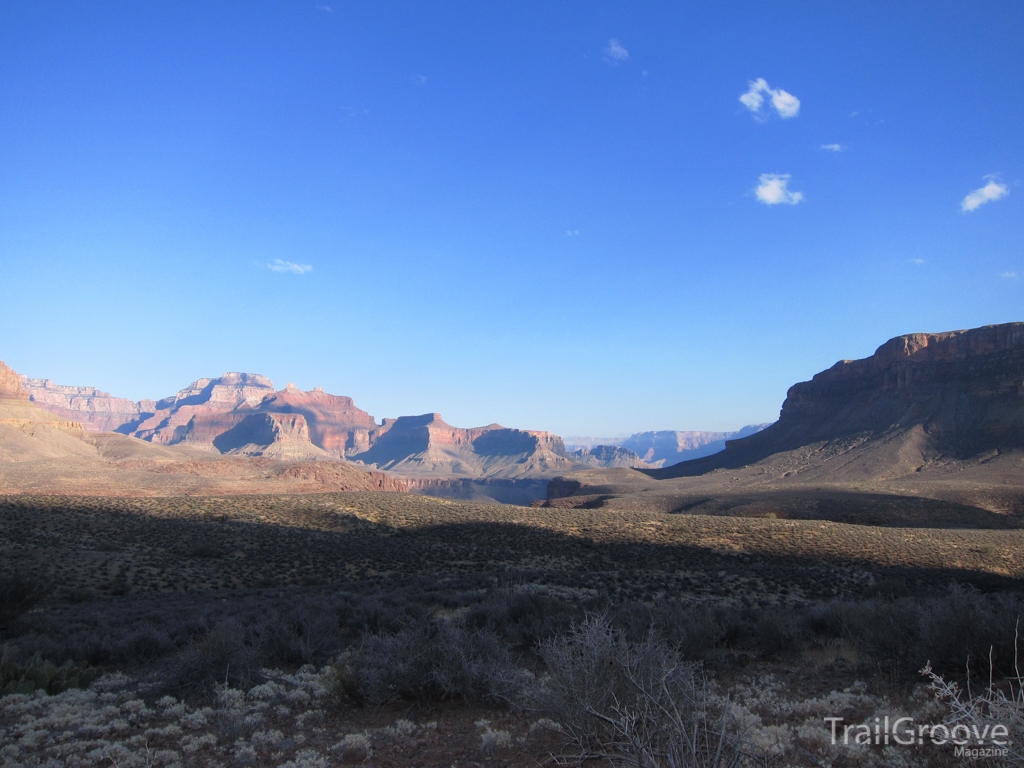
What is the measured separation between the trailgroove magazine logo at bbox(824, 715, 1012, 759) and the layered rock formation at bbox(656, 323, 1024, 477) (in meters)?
79.9

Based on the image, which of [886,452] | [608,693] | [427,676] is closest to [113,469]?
[427,676]

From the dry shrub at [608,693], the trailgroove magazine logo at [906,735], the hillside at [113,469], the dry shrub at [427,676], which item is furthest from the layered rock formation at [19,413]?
the trailgroove magazine logo at [906,735]

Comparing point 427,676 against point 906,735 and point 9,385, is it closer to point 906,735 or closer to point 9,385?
point 906,735

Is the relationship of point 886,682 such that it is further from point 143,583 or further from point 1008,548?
point 1008,548

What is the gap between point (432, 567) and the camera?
24.2 metres

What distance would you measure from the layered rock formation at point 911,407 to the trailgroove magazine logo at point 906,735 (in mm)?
79903

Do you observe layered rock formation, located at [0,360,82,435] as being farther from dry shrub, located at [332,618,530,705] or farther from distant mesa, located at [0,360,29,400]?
dry shrub, located at [332,618,530,705]

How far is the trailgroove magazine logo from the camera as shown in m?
4.29

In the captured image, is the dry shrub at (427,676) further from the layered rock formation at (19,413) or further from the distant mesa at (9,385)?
the distant mesa at (9,385)

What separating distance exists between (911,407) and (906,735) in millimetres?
99589

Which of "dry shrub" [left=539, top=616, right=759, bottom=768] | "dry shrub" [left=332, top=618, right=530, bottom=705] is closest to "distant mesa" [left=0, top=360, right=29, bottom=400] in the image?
"dry shrub" [left=332, top=618, right=530, bottom=705]

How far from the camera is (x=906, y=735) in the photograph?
536 centimetres

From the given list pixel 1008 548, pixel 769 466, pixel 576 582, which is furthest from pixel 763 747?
pixel 769 466

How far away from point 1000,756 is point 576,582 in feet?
54.6
